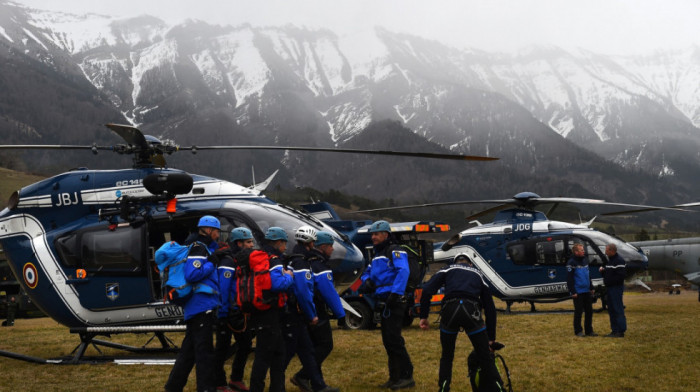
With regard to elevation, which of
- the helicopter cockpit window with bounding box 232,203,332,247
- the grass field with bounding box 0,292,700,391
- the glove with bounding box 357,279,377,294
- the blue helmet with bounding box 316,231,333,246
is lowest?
the grass field with bounding box 0,292,700,391

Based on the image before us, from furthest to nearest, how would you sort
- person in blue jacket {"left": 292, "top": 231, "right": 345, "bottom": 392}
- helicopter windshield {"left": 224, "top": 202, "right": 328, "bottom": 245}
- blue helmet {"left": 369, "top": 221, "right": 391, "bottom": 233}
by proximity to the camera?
helicopter windshield {"left": 224, "top": 202, "right": 328, "bottom": 245} < blue helmet {"left": 369, "top": 221, "right": 391, "bottom": 233} < person in blue jacket {"left": 292, "top": 231, "right": 345, "bottom": 392}

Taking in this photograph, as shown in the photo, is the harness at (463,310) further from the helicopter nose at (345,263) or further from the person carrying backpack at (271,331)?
the helicopter nose at (345,263)

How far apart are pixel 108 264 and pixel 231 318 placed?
3.74 metres

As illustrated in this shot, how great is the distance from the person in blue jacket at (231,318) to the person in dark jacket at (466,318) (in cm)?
224

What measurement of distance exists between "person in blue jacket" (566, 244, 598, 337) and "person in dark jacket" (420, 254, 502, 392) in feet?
23.6

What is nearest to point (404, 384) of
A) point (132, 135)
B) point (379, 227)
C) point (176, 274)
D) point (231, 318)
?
point (379, 227)

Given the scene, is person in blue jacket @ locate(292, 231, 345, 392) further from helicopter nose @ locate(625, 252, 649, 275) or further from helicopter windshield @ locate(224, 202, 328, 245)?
helicopter nose @ locate(625, 252, 649, 275)

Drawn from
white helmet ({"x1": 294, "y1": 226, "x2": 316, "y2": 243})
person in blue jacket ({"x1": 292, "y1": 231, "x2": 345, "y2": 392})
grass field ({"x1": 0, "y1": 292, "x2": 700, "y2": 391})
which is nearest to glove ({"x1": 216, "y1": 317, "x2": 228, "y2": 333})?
person in blue jacket ({"x1": 292, "y1": 231, "x2": 345, "y2": 392})

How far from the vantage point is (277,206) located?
37.2 feet

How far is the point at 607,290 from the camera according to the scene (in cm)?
1423

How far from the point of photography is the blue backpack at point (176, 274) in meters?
7.55

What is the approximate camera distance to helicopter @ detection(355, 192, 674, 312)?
62.9ft

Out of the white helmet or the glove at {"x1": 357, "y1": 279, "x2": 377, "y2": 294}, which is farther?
the glove at {"x1": 357, "y1": 279, "x2": 377, "y2": 294}

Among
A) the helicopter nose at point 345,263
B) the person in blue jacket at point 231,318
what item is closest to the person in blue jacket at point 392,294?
the person in blue jacket at point 231,318
